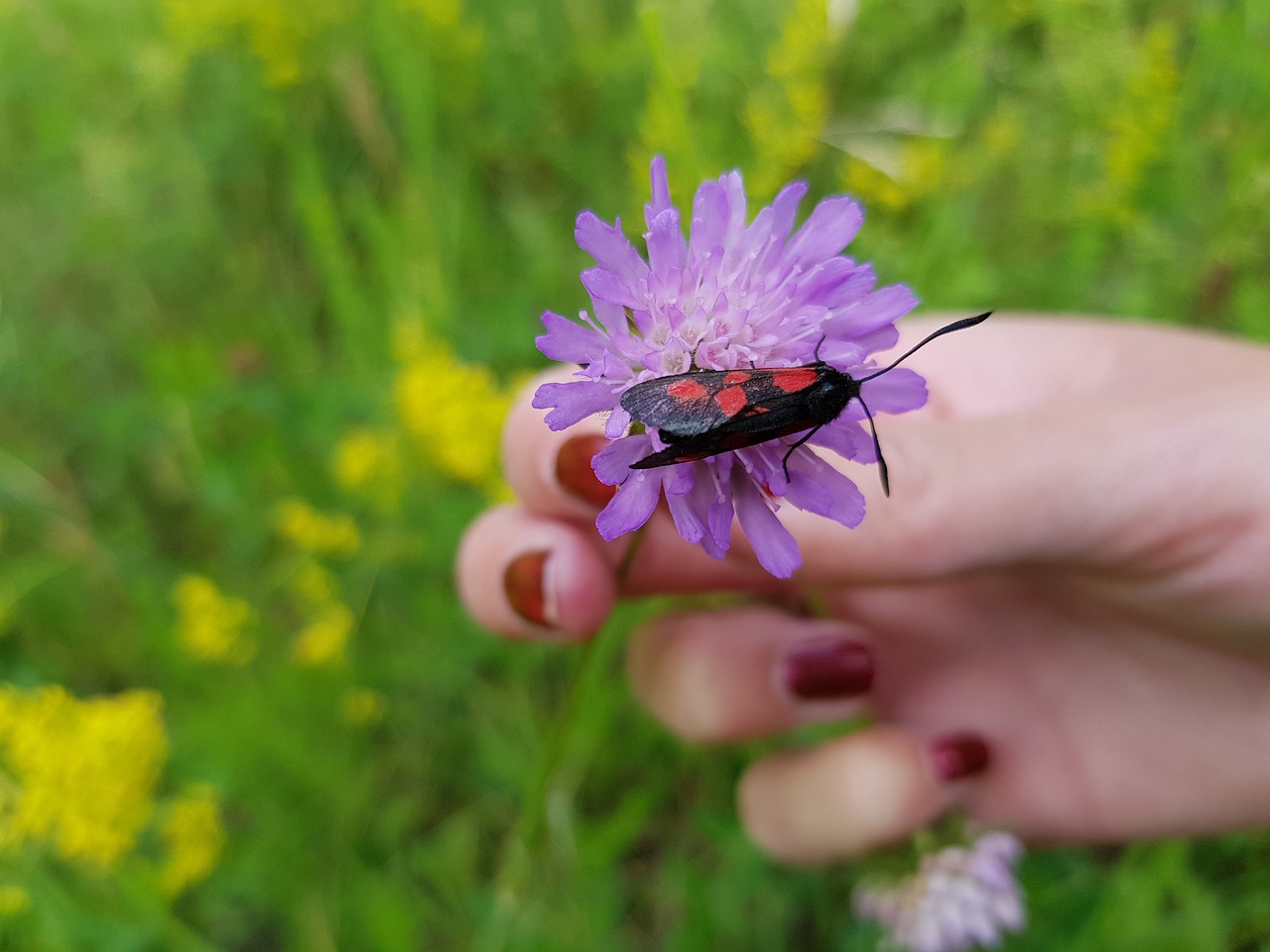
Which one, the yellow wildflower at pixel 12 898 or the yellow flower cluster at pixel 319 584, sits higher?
the yellow flower cluster at pixel 319 584

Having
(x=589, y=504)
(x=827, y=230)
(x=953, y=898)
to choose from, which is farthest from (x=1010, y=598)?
(x=827, y=230)

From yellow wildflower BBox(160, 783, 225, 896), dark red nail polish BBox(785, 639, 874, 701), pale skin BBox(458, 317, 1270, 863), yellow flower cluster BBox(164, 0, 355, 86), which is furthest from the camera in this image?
yellow flower cluster BBox(164, 0, 355, 86)

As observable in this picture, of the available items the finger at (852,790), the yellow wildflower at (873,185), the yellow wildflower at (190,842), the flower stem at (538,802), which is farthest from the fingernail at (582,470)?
the yellow wildflower at (873,185)

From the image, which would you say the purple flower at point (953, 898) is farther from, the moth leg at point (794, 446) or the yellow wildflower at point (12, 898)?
the yellow wildflower at point (12, 898)

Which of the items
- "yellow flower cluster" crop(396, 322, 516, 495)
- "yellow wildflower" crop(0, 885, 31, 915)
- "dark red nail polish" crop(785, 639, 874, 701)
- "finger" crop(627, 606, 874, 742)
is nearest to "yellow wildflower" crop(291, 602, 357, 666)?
"yellow flower cluster" crop(396, 322, 516, 495)

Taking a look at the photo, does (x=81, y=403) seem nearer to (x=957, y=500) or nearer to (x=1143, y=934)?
(x=957, y=500)

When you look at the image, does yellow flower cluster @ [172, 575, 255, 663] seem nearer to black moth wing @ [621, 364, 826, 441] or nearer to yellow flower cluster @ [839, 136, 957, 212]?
black moth wing @ [621, 364, 826, 441]
